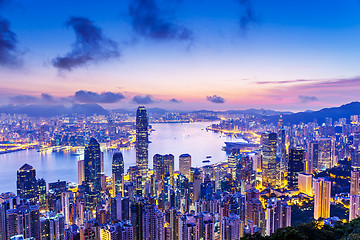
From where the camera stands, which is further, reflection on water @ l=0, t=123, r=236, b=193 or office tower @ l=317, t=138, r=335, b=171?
office tower @ l=317, t=138, r=335, b=171

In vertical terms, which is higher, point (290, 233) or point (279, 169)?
point (290, 233)

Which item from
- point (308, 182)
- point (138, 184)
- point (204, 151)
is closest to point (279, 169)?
point (308, 182)

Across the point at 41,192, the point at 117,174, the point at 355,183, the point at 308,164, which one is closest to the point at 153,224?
the point at 41,192

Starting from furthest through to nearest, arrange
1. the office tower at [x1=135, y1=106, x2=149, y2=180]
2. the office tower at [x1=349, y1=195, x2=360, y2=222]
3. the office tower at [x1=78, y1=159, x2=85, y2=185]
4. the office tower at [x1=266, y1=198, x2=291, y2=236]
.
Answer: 1. the office tower at [x1=135, y1=106, x2=149, y2=180]
2. the office tower at [x1=78, y1=159, x2=85, y2=185]
3. the office tower at [x1=349, y1=195, x2=360, y2=222]
4. the office tower at [x1=266, y1=198, x2=291, y2=236]

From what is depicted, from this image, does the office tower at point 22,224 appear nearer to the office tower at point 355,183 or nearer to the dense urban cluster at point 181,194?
the dense urban cluster at point 181,194

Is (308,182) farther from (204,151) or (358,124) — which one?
(358,124)

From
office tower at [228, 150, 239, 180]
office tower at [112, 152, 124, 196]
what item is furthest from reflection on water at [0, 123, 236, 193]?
office tower at [228, 150, 239, 180]

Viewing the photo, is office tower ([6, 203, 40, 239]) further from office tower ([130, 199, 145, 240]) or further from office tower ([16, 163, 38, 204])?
office tower ([16, 163, 38, 204])
